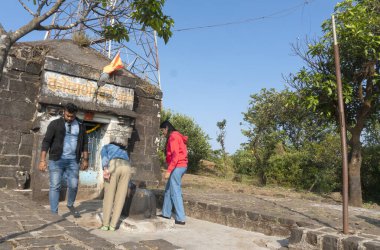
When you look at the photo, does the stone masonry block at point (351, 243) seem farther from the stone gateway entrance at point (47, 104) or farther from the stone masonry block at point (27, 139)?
the stone masonry block at point (27, 139)

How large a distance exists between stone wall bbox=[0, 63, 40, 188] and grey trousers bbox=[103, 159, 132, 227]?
11.5ft

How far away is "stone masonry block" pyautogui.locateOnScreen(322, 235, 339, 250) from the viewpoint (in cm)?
411

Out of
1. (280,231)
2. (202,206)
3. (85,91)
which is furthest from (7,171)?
(280,231)

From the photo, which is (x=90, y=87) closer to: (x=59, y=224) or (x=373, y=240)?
(x=59, y=224)

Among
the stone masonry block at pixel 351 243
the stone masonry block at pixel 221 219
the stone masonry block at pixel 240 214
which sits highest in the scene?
the stone masonry block at pixel 351 243

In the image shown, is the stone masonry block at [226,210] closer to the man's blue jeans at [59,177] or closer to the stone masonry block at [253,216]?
the stone masonry block at [253,216]

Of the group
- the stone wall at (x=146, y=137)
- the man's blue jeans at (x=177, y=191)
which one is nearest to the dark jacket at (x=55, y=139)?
the man's blue jeans at (x=177, y=191)

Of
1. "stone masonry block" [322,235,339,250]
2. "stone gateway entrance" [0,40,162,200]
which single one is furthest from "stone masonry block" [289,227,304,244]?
"stone gateway entrance" [0,40,162,200]

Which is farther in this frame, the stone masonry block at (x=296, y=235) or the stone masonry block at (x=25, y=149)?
the stone masonry block at (x=25, y=149)

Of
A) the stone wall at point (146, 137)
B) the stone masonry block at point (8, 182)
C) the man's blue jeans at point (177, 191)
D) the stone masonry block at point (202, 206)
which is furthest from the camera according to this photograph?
the stone wall at point (146, 137)

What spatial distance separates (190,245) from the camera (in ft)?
16.1

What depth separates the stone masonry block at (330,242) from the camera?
411cm

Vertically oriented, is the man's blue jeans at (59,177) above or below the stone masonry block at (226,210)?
above

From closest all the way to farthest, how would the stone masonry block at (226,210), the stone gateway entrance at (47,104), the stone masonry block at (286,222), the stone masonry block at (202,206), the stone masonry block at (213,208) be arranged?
the stone masonry block at (286,222)
the stone masonry block at (226,210)
the stone masonry block at (213,208)
the stone masonry block at (202,206)
the stone gateway entrance at (47,104)
